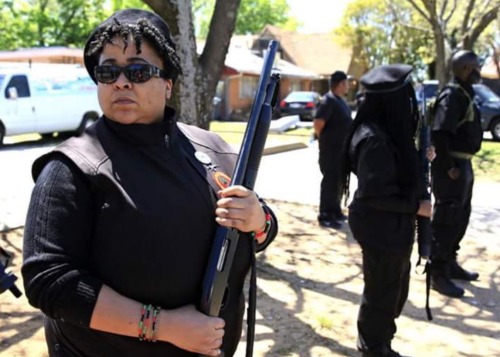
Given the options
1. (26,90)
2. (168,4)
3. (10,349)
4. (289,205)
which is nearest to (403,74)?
(168,4)

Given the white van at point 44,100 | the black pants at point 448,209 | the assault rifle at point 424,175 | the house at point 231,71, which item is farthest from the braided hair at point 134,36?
the house at point 231,71

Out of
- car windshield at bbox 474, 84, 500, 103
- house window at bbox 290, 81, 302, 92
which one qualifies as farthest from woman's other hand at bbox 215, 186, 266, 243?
house window at bbox 290, 81, 302, 92

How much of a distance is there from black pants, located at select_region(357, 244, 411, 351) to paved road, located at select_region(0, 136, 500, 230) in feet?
14.7

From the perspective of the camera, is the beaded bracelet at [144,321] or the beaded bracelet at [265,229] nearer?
the beaded bracelet at [144,321]

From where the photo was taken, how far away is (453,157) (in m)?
4.98

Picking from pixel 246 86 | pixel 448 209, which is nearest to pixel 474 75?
pixel 448 209

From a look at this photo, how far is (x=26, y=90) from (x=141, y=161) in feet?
47.6

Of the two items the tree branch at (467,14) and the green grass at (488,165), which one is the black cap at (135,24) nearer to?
the green grass at (488,165)

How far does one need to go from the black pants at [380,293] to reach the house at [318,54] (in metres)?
45.9

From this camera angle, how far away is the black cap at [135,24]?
1689mm

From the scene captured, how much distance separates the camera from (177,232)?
1.62 m

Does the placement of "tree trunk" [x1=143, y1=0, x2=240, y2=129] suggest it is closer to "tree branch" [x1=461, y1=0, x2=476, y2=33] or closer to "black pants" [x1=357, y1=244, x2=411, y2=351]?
Answer: "black pants" [x1=357, y1=244, x2=411, y2=351]

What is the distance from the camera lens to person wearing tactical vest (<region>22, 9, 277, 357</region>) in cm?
151

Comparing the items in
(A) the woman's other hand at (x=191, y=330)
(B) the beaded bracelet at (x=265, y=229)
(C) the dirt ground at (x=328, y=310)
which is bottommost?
(C) the dirt ground at (x=328, y=310)
